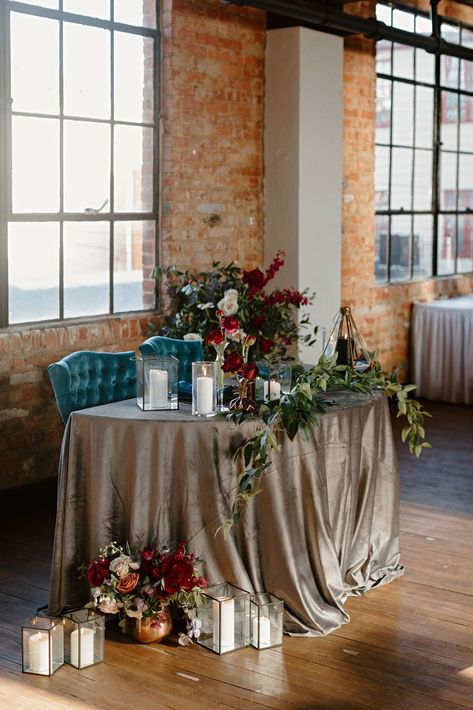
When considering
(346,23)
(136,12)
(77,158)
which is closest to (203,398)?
(77,158)

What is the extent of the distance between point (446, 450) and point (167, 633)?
12.6 feet

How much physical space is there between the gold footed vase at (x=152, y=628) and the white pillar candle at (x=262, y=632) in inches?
13.2

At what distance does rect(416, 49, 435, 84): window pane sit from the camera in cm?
977

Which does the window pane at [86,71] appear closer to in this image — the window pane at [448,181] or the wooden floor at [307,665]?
the wooden floor at [307,665]

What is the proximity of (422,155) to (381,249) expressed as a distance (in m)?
1.11

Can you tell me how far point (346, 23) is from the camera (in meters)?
8.02

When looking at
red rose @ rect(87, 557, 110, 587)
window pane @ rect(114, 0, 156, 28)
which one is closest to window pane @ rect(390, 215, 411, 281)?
window pane @ rect(114, 0, 156, 28)

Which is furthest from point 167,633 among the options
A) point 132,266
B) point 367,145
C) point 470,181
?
point 470,181

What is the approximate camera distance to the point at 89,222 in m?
6.62

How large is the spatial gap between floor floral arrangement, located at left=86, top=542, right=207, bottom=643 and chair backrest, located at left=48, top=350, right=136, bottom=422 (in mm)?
1104

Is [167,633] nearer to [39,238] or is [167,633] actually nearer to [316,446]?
[316,446]

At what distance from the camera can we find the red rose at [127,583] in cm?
393

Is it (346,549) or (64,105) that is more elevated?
(64,105)

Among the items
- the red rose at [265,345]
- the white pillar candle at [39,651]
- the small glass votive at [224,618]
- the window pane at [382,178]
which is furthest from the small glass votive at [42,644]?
the window pane at [382,178]
